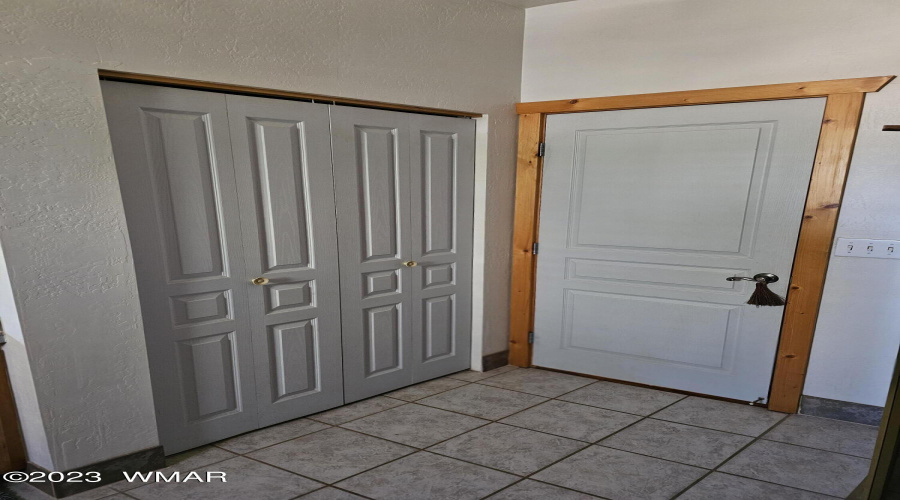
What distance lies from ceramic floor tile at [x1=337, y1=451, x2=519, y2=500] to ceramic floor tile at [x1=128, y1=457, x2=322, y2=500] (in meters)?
0.22

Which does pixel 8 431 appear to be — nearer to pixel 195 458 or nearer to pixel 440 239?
pixel 195 458

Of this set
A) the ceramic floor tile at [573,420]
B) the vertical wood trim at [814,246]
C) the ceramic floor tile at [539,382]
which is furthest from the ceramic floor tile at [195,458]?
the vertical wood trim at [814,246]

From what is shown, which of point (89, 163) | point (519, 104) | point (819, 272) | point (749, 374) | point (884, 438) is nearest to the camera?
point (884, 438)

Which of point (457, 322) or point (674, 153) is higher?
point (674, 153)

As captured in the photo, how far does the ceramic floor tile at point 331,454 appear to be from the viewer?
221 cm

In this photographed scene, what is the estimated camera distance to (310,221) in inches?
101

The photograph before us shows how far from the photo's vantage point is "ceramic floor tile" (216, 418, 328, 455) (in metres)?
2.40

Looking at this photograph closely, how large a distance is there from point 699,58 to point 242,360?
2951 millimetres

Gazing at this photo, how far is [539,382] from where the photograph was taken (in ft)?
10.7

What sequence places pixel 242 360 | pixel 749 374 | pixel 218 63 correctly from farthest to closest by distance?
1. pixel 749 374
2. pixel 242 360
3. pixel 218 63

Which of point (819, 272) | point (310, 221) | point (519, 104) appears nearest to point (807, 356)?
point (819, 272)

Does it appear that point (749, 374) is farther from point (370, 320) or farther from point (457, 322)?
point (370, 320)

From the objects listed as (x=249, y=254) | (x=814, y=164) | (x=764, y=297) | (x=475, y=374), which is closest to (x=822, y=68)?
(x=814, y=164)

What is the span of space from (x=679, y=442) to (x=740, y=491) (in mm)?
411
